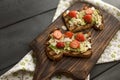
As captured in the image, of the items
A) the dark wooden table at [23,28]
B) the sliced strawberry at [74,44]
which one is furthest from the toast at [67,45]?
the dark wooden table at [23,28]

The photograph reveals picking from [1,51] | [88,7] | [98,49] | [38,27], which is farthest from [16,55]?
[88,7]

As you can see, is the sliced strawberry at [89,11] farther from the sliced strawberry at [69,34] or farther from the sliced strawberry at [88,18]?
the sliced strawberry at [69,34]

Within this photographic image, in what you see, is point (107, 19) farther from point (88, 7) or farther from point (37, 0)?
point (37, 0)

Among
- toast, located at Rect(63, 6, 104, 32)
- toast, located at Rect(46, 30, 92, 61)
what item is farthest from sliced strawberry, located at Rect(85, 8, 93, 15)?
toast, located at Rect(46, 30, 92, 61)

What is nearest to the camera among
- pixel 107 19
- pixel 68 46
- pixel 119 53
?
pixel 68 46

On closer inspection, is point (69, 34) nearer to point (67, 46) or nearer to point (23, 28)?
point (67, 46)
